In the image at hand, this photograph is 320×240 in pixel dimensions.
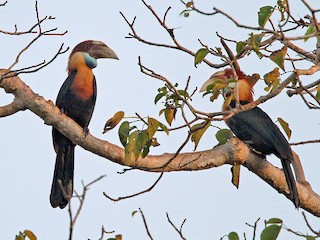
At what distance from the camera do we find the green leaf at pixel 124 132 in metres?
3.60

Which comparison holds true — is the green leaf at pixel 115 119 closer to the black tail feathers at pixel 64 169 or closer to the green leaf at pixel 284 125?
the green leaf at pixel 284 125

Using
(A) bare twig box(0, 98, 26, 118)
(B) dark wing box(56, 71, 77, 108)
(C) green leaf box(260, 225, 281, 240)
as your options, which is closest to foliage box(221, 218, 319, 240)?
(C) green leaf box(260, 225, 281, 240)

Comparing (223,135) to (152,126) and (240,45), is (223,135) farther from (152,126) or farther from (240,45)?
(240,45)

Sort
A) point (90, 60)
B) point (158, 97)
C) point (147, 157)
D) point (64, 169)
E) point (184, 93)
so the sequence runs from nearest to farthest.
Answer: point (184, 93) → point (158, 97) → point (147, 157) → point (64, 169) → point (90, 60)

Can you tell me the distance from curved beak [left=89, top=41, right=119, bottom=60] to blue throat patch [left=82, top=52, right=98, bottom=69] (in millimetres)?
41

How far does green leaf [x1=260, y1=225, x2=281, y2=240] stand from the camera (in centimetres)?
283

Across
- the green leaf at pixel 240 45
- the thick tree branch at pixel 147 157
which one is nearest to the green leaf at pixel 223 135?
the thick tree branch at pixel 147 157

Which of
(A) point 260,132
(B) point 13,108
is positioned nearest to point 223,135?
(B) point 13,108

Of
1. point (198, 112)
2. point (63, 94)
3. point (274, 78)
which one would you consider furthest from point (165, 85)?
point (63, 94)

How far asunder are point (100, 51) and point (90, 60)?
0.16 meters

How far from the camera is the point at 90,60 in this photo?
20.7ft

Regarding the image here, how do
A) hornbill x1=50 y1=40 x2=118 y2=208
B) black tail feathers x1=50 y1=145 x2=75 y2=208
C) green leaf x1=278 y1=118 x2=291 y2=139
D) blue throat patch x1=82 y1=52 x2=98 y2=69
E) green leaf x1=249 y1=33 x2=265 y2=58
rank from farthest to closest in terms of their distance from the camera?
blue throat patch x1=82 y1=52 x2=98 y2=69
hornbill x1=50 y1=40 x2=118 y2=208
black tail feathers x1=50 y1=145 x2=75 y2=208
green leaf x1=278 y1=118 x2=291 y2=139
green leaf x1=249 y1=33 x2=265 y2=58

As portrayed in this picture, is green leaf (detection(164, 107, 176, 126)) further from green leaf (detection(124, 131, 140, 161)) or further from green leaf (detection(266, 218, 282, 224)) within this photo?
green leaf (detection(266, 218, 282, 224))

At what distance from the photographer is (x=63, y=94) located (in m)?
5.93
